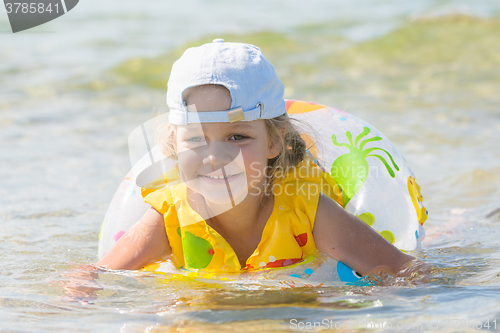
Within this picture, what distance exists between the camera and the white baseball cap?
240 cm

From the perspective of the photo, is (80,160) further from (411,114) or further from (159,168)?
(411,114)

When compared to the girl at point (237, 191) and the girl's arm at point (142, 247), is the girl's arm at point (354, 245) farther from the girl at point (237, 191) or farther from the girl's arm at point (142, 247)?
the girl's arm at point (142, 247)

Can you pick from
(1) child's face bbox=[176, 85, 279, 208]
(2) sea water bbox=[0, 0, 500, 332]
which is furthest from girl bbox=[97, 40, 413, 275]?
(2) sea water bbox=[0, 0, 500, 332]

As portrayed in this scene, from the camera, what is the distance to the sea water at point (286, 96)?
2.22 metres

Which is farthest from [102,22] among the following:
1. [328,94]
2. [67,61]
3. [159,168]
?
[159,168]

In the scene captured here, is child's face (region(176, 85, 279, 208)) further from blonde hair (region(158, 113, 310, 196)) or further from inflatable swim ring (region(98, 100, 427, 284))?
inflatable swim ring (region(98, 100, 427, 284))

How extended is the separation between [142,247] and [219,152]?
615mm

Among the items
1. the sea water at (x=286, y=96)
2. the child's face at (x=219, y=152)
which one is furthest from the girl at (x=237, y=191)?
the sea water at (x=286, y=96)

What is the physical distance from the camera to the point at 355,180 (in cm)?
303

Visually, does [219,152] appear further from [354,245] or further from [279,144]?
[354,245]

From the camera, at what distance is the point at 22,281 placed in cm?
272

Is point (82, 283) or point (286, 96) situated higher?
point (82, 283)

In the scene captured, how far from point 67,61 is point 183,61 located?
902 cm

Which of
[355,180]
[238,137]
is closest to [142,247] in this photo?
[238,137]
